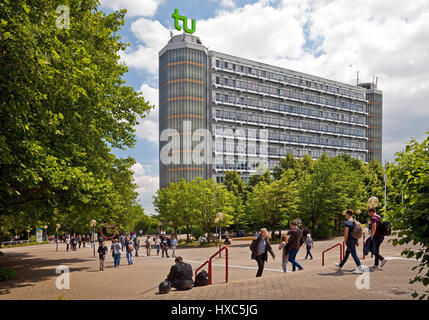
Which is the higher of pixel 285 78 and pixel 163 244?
pixel 285 78

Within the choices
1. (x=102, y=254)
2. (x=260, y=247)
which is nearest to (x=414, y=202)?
(x=260, y=247)

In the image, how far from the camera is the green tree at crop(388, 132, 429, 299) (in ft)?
13.5

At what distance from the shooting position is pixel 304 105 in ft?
354

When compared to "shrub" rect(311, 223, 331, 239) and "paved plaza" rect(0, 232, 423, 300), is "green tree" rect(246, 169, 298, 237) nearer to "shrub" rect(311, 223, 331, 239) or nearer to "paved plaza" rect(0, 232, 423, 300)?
"shrub" rect(311, 223, 331, 239)

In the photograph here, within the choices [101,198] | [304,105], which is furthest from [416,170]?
[304,105]

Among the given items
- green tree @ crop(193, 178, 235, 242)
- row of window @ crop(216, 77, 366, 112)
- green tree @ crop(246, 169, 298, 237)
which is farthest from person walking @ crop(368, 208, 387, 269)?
row of window @ crop(216, 77, 366, 112)

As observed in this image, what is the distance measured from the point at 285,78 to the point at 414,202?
10587 cm

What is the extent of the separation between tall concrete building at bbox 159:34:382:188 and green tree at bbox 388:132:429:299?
8726 cm

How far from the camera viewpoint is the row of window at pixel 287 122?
9531cm

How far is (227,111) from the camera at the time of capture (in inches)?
3745

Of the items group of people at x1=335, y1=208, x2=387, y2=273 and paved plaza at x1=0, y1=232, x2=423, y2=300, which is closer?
paved plaza at x1=0, y1=232, x2=423, y2=300

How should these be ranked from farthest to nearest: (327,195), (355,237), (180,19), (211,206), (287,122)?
(287,122) → (180,19) → (211,206) → (327,195) → (355,237)

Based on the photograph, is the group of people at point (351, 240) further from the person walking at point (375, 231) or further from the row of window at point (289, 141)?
the row of window at point (289, 141)

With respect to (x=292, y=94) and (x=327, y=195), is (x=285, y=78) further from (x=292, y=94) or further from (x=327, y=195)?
(x=327, y=195)
